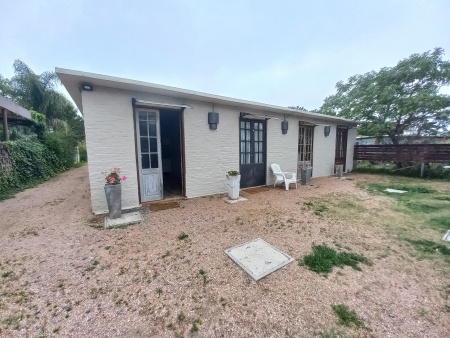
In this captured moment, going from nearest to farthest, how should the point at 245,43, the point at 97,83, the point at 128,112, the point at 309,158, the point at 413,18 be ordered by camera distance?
the point at 97,83
the point at 128,112
the point at 413,18
the point at 309,158
the point at 245,43

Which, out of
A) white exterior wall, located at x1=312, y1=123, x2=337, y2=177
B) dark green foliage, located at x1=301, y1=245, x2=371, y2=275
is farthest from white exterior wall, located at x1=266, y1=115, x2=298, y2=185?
dark green foliage, located at x1=301, y1=245, x2=371, y2=275

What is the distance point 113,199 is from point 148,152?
4.36 ft

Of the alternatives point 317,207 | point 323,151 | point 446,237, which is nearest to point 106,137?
point 317,207

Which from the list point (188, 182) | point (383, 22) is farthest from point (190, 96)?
point (383, 22)

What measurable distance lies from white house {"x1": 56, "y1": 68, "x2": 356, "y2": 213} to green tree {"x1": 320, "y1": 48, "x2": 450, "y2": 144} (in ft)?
9.07

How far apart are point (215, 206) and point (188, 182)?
1.05m

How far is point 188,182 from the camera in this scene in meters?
4.85

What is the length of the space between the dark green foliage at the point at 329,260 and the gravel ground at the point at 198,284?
0.33 feet

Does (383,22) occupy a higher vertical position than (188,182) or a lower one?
higher

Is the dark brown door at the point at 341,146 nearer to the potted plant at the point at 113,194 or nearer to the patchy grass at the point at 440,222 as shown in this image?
the patchy grass at the point at 440,222

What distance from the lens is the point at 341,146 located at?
28.9ft

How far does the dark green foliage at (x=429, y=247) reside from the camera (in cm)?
240

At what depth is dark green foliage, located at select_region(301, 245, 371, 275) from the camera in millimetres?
2100

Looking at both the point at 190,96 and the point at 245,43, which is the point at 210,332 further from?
the point at 245,43
